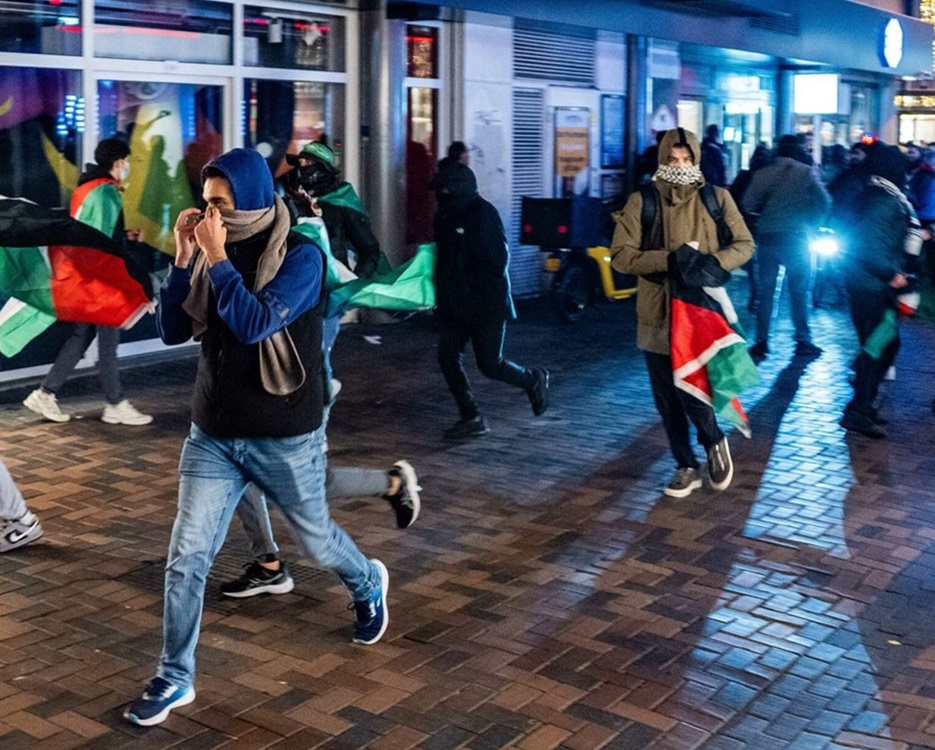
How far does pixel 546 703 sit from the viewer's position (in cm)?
480

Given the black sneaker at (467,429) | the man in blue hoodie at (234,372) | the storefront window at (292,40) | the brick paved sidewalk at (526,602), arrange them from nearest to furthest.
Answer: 1. the man in blue hoodie at (234,372)
2. the brick paved sidewalk at (526,602)
3. the black sneaker at (467,429)
4. the storefront window at (292,40)

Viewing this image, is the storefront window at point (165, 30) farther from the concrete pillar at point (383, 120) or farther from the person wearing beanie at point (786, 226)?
the person wearing beanie at point (786, 226)

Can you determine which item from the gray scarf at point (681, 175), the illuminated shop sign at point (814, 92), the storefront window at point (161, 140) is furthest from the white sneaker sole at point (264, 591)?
the illuminated shop sign at point (814, 92)

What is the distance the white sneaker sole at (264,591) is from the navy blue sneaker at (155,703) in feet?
3.87

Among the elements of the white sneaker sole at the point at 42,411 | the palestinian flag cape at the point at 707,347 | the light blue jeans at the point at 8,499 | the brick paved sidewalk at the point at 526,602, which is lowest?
the brick paved sidewalk at the point at 526,602

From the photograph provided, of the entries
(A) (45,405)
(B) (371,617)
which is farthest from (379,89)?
(B) (371,617)

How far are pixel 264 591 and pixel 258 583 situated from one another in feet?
0.14

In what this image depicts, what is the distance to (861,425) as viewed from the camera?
30.3ft

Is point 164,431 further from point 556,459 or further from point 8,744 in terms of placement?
point 8,744

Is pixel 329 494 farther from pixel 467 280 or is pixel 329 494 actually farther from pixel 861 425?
pixel 861 425

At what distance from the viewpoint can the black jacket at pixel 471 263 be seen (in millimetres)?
8578

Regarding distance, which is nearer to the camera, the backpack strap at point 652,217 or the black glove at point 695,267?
the black glove at point 695,267

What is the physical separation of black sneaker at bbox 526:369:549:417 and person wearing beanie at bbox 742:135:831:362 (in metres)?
3.33

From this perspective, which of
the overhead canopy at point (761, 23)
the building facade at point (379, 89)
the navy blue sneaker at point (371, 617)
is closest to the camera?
the navy blue sneaker at point (371, 617)
